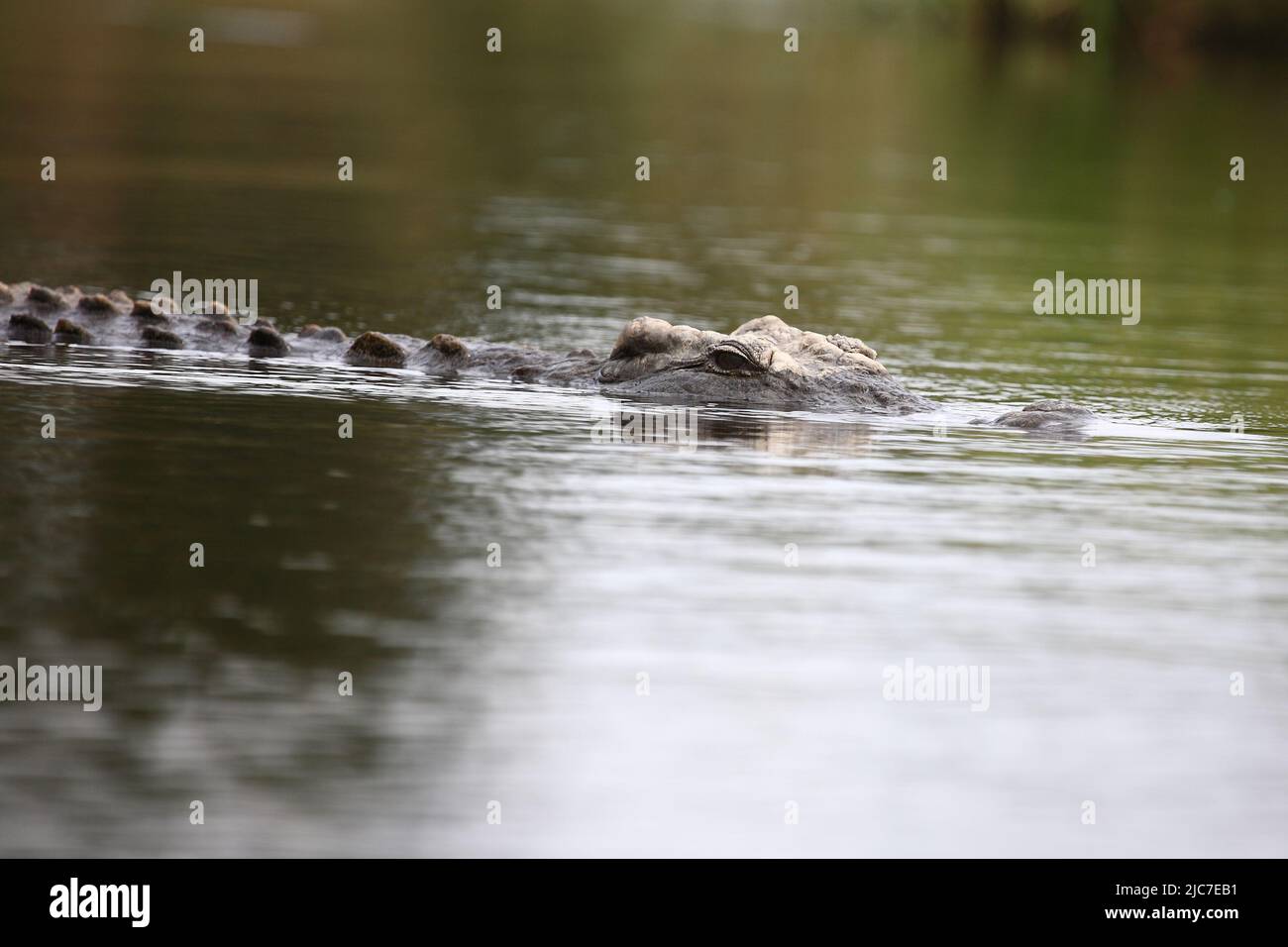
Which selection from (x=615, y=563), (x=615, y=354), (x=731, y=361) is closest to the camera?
(x=615, y=563)

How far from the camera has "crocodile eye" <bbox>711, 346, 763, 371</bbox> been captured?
1725 cm

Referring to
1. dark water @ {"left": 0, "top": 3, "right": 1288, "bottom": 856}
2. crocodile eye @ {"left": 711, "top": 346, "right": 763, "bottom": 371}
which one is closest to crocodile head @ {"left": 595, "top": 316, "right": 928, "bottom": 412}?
crocodile eye @ {"left": 711, "top": 346, "right": 763, "bottom": 371}

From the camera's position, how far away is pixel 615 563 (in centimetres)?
1195

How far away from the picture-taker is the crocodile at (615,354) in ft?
56.6

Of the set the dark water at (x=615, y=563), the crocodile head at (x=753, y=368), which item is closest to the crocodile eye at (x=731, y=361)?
the crocodile head at (x=753, y=368)

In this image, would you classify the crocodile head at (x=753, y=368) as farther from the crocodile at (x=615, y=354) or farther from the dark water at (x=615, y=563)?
the dark water at (x=615, y=563)

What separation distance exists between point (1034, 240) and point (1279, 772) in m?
24.2

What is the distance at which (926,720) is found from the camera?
9.89 m

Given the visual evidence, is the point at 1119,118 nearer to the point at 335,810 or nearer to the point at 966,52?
the point at 966,52

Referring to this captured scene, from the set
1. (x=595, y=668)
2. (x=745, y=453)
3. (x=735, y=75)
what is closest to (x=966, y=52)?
(x=735, y=75)

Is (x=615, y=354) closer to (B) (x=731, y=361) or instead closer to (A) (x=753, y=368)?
(B) (x=731, y=361)

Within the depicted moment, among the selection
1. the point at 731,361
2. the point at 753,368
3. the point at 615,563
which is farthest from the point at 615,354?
the point at 615,563

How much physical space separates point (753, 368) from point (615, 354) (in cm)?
137

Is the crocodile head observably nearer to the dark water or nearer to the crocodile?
the crocodile
